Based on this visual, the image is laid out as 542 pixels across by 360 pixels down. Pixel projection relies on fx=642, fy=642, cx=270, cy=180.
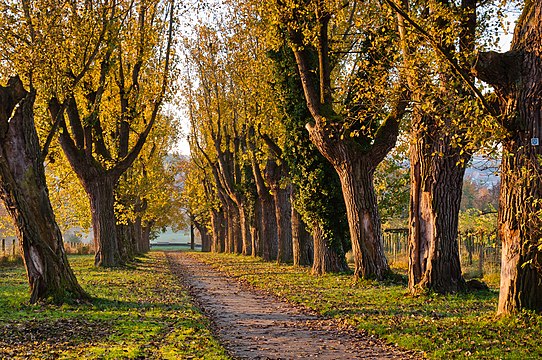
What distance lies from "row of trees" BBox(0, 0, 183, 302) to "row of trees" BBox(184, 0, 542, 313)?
183 inches

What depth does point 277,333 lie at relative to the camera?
1154cm

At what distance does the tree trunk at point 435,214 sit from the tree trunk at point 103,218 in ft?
52.9

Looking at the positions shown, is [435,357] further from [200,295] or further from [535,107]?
[200,295]

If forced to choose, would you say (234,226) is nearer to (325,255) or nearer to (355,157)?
(325,255)

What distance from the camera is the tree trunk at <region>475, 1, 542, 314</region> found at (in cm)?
1046

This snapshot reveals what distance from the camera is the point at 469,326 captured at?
10898mm

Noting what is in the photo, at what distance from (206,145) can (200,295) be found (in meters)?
29.4

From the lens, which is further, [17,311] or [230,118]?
[230,118]

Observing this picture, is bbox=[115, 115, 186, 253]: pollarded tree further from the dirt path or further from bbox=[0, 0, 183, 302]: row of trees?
the dirt path

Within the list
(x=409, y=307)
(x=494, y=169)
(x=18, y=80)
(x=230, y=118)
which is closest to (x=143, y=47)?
(x=18, y=80)

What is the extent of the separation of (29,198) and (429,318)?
29.6 ft

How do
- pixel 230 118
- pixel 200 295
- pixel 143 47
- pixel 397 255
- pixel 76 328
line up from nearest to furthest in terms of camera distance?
pixel 76 328
pixel 200 295
pixel 143 47
pixel 397 255
pixel 230 118

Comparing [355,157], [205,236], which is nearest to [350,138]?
[355,157]

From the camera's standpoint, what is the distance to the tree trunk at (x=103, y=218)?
2766cm
